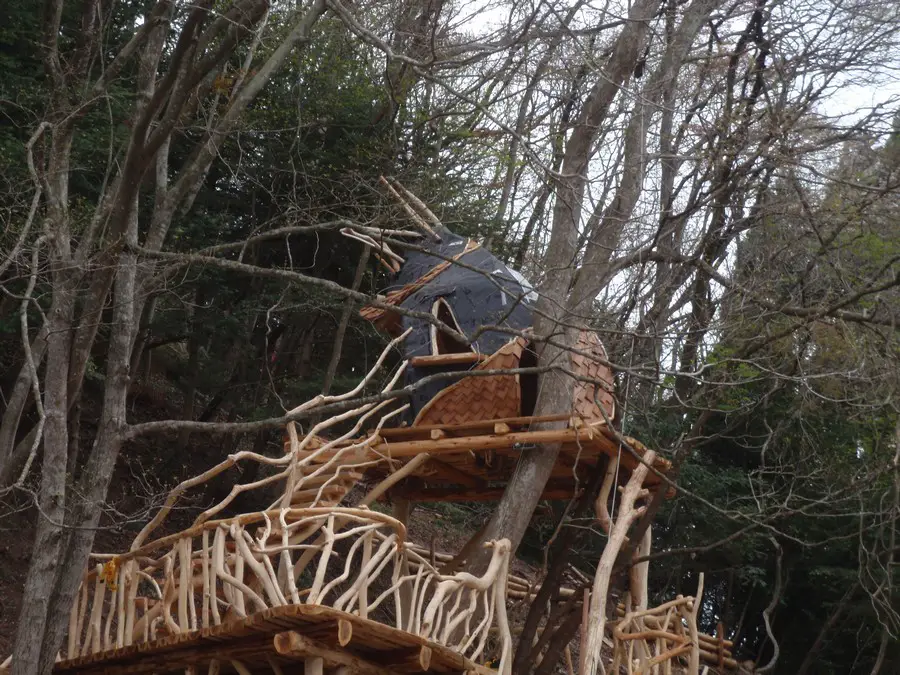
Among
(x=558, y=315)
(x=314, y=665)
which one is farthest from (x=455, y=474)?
(x=314, y=665)

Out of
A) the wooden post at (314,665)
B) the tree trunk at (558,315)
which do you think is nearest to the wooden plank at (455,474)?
the tree trunk at (558,315)

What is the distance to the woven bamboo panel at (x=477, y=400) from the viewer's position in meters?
8.66

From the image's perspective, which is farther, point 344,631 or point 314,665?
point 314,665

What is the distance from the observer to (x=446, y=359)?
8586 mm

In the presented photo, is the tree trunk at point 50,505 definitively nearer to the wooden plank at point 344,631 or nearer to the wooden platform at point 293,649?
the wooden platform at point 293,649

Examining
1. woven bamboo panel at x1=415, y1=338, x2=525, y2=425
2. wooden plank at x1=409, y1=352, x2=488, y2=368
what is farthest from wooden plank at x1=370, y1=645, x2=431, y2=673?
wooden plank at x1=409, y1=352, x2=488, y2=368

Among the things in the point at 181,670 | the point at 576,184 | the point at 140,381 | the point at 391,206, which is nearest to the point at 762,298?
the point at 576,184

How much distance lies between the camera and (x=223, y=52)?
21.5ft

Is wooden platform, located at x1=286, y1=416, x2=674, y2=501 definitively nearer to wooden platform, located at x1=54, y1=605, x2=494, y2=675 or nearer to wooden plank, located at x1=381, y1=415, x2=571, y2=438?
wooden plank, located at x1=381, y1=415, x2=571, y2=438

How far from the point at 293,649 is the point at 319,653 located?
235mm

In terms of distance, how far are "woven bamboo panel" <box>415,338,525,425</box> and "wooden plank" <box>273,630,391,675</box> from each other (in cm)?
274

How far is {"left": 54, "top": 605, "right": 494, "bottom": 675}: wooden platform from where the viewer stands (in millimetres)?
5625

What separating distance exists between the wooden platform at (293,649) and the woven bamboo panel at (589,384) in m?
2.69

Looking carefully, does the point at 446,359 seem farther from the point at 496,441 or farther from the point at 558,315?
the point at 558,315
